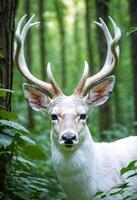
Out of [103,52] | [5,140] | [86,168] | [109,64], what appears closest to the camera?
[5,140]

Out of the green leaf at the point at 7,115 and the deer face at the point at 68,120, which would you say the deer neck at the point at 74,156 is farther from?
the green leaf at the point at 7,115

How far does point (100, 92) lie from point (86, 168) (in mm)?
1077

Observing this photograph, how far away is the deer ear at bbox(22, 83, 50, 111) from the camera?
706 cm

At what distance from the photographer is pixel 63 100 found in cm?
683

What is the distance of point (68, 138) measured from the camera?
6.19 meters

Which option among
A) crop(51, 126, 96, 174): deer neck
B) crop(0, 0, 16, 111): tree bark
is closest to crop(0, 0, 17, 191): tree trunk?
crop(0, 0, 16, 111): tree bark

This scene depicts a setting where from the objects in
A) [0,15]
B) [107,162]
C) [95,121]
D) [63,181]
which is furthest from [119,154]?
[95,121]

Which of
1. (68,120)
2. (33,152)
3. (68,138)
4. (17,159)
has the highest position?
(68,120)

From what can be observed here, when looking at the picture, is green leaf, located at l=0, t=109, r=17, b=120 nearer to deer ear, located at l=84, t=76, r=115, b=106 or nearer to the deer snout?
the deer snout

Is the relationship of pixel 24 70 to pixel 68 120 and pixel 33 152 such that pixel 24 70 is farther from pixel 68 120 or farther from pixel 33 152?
pixel 33 152

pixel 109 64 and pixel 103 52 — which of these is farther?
pixel 103 52

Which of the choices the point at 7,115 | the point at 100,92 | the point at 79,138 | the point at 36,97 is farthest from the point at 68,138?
the point at 100,92

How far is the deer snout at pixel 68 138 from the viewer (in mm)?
6188

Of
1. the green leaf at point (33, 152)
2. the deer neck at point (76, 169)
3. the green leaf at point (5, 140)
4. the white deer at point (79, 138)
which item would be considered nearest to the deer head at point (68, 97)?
the white deer at point (79, 138)
